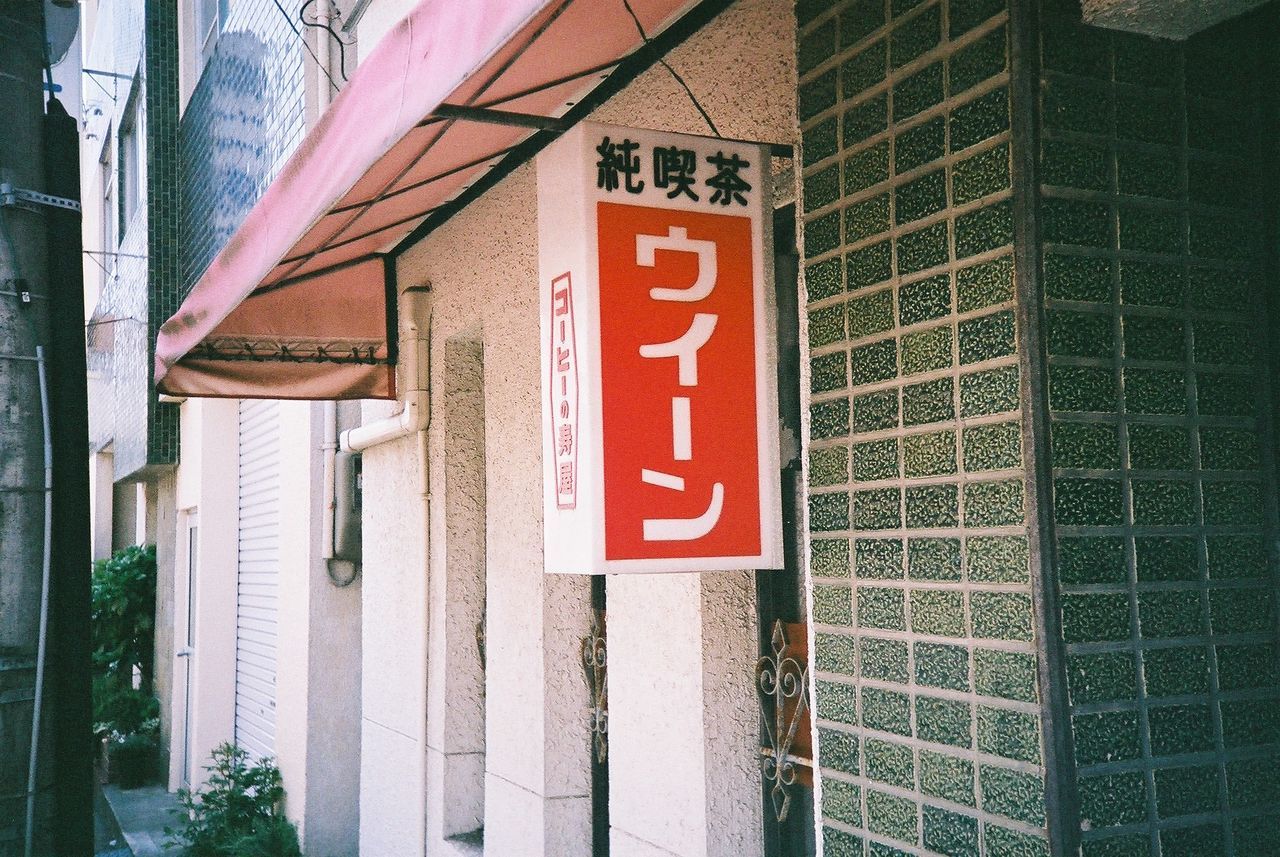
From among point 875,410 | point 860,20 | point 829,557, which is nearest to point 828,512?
point 829,557

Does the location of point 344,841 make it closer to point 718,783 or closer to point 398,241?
point 398,241

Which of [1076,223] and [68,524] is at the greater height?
[1076,223]

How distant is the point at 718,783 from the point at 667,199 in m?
2.07

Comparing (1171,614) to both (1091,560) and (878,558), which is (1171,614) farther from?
(878,558)

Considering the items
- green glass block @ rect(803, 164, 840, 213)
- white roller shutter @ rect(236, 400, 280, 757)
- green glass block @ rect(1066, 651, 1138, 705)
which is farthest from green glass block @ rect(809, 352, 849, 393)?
white roller shutter @ rect(236, 400, 280, 757)

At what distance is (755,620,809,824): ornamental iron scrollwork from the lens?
13.1ft

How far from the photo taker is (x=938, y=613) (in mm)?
2752

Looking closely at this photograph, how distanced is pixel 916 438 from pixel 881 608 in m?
0.45

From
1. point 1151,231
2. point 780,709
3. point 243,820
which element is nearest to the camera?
point 1151,231

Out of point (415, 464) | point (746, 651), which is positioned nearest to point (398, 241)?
point (415, 464)

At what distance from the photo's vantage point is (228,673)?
12.7 metres

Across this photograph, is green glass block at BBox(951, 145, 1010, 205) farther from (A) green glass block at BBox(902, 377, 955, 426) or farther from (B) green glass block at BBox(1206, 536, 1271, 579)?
(B) green glass block at BBox(1206, 536, 1271, 579)

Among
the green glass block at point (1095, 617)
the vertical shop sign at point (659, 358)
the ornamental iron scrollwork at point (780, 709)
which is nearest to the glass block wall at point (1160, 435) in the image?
the green glass block at point (1095, 617)

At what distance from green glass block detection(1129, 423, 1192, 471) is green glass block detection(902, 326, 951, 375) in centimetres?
44
